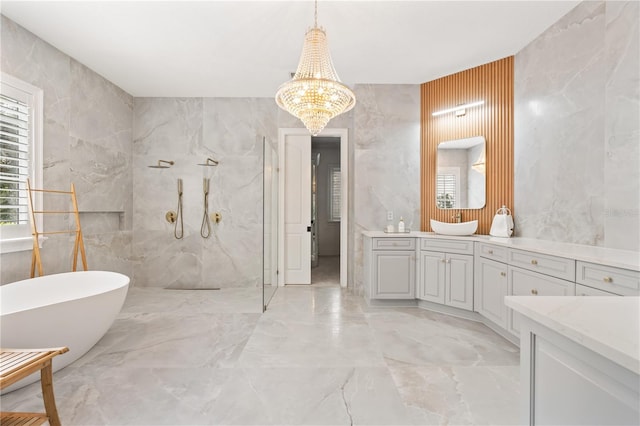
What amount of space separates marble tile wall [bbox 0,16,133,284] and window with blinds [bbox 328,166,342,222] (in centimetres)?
427

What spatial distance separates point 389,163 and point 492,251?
1725 mm

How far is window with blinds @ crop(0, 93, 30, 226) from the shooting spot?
2572 millimetres

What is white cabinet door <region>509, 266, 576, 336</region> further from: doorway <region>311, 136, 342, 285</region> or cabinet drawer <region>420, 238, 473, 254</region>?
doorway <region>311, 136, 342, 285</region>

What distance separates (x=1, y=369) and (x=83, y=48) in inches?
126

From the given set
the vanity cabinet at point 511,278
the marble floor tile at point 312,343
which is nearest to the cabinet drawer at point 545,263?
the vanity cabinet at point 511,278

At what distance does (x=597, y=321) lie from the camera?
0.74 meters

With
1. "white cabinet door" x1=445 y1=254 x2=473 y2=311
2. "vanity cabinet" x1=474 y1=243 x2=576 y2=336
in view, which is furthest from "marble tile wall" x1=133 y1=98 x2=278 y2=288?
"vanity cabinet" x1=474 y1=243 x2=576 y2=336

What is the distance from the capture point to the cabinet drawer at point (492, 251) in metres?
2.62

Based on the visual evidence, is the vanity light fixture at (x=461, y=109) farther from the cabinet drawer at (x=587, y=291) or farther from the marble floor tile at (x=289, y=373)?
the marble floor tile at (x=289, y=373)

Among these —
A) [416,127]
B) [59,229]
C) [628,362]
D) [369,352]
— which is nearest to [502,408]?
[369,352]

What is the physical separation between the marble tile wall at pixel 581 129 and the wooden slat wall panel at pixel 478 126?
0.13 m

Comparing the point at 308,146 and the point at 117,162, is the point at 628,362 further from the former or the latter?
the point at 117,162

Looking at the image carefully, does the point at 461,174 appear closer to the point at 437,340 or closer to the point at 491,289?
the point at 491,289

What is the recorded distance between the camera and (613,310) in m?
0.83
